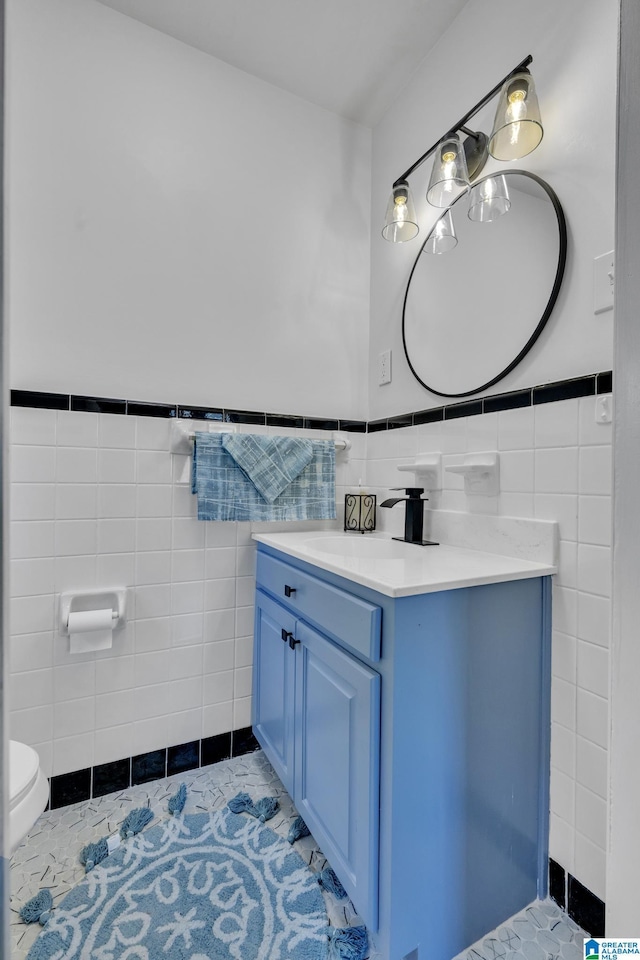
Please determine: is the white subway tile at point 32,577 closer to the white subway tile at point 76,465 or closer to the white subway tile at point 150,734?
the white subway tile at point 76,465

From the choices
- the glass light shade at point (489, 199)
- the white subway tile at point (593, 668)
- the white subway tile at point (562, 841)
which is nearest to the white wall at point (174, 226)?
the glass light shade at point (489, 199)

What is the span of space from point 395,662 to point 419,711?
0.41ft

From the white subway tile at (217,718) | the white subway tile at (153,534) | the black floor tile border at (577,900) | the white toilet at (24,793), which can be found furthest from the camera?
the white subway tile at (217,718)

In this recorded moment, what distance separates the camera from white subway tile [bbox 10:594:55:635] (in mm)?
1299

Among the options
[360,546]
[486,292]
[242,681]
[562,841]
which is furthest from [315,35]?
[562,841]

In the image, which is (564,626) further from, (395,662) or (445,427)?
(445,427)

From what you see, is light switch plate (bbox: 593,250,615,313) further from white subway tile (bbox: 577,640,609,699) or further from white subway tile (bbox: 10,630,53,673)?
white subway tile (bbox: 10,630,53,673)

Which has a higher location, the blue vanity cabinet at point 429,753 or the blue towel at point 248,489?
the blue towel at point 248,489

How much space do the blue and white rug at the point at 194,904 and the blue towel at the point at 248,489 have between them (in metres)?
0.94

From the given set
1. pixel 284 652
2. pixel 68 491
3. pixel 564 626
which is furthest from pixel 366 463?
pixel 68 491

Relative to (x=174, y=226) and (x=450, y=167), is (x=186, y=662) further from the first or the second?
(x=450, y=167)

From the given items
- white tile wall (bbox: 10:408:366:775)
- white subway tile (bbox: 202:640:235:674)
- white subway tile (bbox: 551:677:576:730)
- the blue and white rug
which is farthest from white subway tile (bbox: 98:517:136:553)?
white subway tile (bbox: 551:677:576:730)

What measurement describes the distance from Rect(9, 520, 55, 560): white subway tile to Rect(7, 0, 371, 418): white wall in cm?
43

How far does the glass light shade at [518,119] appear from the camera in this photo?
42.8 inches
